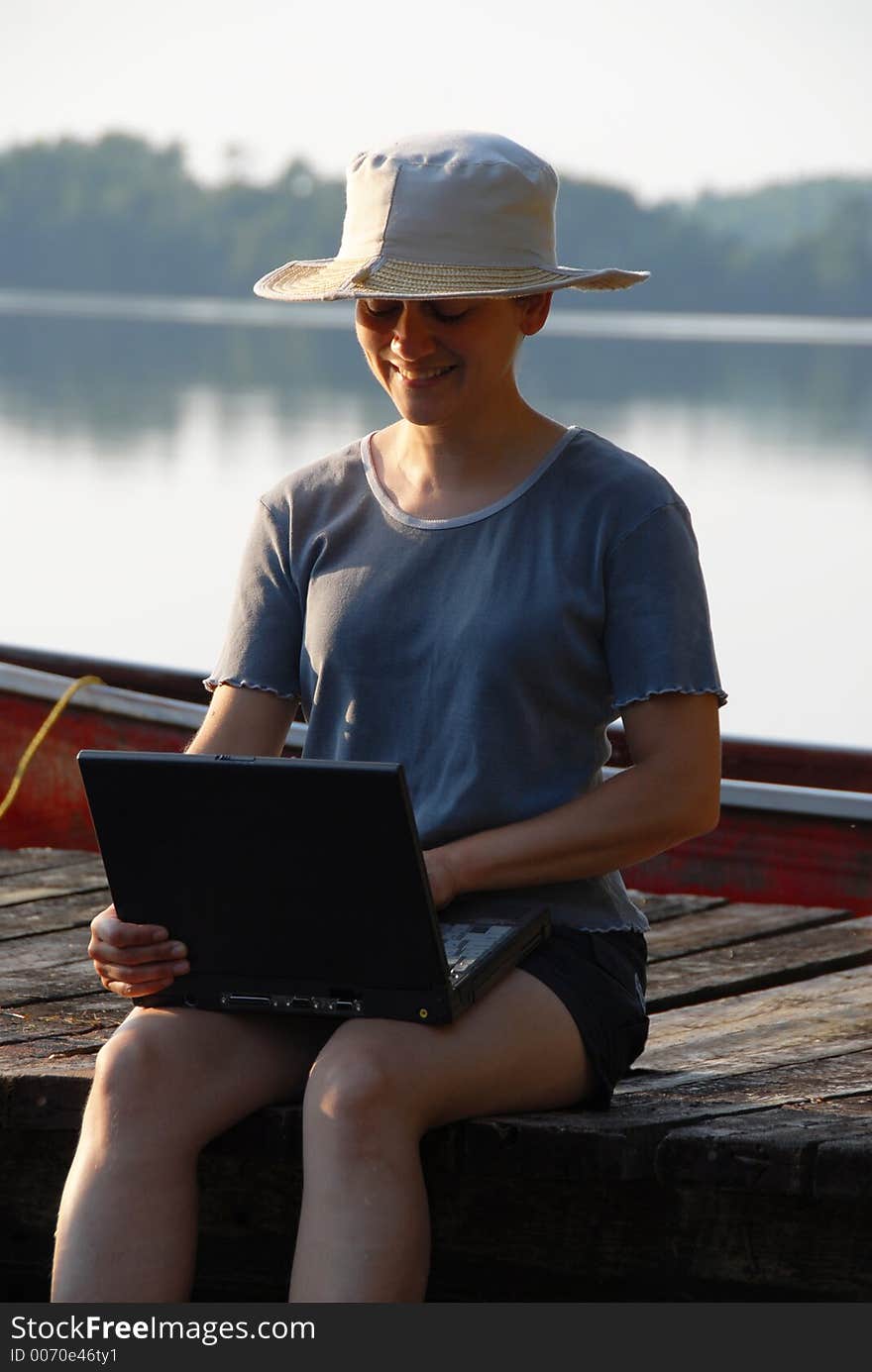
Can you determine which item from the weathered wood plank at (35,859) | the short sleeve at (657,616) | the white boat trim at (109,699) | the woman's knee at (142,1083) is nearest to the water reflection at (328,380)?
the white boat trim at (109,699)

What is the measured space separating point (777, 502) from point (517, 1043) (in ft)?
46.3

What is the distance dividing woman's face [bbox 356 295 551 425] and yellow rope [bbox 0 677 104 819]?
2004mm

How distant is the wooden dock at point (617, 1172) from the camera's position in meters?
2.23

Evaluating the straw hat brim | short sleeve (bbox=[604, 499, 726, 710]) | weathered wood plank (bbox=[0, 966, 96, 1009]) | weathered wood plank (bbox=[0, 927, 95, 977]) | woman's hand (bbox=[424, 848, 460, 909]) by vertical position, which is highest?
the straw hat brim

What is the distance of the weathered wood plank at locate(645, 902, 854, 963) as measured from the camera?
10.8ft

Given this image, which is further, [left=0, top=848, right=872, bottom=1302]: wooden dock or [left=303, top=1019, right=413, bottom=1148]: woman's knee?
[left=0, top=848, right=872, bottom=1302]: wooden dock

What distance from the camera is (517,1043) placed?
85.6 inches

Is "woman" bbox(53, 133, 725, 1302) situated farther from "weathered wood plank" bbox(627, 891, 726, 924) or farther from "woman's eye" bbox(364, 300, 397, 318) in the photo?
"weathered wood plank" bbox(627, 891, 726, 924)

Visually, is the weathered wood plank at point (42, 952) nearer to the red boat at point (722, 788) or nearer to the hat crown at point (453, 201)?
the red boat at point (722, 788)

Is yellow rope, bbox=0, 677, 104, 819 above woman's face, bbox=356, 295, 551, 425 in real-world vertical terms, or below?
below

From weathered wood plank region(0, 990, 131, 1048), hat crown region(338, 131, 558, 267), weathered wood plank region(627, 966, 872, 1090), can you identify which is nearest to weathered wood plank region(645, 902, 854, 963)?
weathered wood plank region(627, 966, 872, 1090)

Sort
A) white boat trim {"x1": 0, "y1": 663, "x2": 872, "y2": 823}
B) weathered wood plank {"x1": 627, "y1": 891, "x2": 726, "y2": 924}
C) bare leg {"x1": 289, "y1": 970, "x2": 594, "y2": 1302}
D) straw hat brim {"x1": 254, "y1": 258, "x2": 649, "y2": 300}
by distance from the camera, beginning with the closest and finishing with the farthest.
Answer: bare leg {"x1": 289, "y1": 970, "x2": 594, "y2": 1302} → straw hat brim {"x1": 254, "y1": 258, "x2": 649, "y2": 300} → weathered wood plank {"x1": 627, "y1": 891, "x2": 726, "y2": 924} → white boat trim {"x1": 0, "y1": 663, "x2": 872, "y2": 823}

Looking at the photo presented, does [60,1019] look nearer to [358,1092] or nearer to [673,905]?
[358,1092]

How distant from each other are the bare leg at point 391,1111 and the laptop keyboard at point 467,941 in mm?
47
